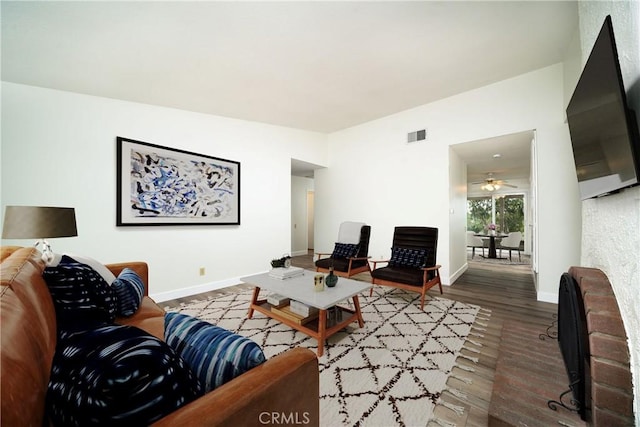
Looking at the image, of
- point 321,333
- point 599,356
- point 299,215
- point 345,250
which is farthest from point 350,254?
point 299,215

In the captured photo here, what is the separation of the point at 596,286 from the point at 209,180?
4063mm

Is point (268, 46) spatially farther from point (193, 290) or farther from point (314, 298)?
point (193, 290)

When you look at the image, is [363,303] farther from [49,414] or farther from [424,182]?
[49,414]

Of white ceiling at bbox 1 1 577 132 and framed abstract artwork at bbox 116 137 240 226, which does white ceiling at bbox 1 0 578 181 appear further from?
framed abstract artwork at bbox 116 137 240 226

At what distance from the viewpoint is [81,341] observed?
667mm

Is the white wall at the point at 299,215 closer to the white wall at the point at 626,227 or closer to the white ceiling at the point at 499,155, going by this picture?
the white ceiling at the point at 499,155

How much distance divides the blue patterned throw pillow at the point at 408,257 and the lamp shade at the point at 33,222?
3.54 m

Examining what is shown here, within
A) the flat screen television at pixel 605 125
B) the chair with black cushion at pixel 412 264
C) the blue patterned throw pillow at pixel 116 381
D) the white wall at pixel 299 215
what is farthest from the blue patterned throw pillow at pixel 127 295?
the white wall at pixel 299 215

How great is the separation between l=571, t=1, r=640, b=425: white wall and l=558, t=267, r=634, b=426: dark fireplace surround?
0.12ft

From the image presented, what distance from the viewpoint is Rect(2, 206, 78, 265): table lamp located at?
1777 millimetres

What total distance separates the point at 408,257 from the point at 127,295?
10.1 ft

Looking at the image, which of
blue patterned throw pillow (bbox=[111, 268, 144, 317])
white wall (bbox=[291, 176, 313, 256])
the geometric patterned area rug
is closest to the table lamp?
blue patterned throw pillow (bbox=[111, 268, 144, 317])

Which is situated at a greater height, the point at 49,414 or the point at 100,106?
the point at 100,106

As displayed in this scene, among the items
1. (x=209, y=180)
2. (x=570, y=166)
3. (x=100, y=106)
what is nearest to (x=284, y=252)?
(x=209, y=180)
